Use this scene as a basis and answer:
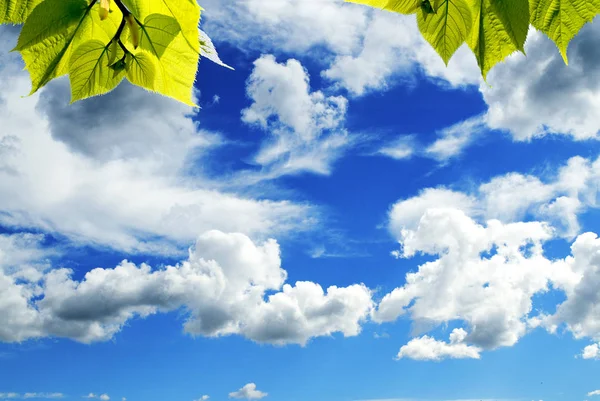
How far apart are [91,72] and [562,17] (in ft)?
4.51

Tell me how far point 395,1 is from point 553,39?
47 cm

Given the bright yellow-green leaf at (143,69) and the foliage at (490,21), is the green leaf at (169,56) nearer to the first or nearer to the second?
the bright yellow-green leaf at (143,69)

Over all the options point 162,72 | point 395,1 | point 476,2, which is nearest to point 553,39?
point 476,2

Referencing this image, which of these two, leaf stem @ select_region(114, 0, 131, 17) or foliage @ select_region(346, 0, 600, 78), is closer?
foliage @ select_region(346, 0, 600, 78)

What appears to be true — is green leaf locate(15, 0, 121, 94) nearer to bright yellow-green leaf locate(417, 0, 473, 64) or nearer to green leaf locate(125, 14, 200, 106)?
green leaf locate(125, 14, 200, 106)

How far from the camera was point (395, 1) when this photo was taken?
138cm

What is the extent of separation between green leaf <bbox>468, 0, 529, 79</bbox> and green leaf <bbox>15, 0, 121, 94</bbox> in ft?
3.47

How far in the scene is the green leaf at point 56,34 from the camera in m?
1.41

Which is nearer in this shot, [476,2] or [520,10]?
[520,10]

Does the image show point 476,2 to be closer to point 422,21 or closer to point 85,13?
point 422,21

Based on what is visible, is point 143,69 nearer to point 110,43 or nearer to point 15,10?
point 110,43

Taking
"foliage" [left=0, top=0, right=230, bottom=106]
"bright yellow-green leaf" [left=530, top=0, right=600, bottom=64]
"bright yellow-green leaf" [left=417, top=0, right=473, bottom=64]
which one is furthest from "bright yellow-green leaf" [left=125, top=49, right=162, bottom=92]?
"bright yellow-green leaf" [left=530, top=0, right=600, bottom=64]

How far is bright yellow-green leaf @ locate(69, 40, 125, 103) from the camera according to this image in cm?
157

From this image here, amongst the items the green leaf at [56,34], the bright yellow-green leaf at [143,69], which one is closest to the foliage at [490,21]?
the bright yellow-green leaf at [143,69]
